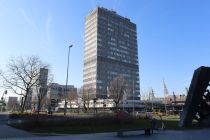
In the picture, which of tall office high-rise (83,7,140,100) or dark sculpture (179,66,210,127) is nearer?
dark sculpture (179,66,210,127)

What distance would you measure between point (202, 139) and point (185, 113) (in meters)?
10.7

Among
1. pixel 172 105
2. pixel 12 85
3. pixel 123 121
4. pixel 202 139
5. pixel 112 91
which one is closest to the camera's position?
pixel 202 139

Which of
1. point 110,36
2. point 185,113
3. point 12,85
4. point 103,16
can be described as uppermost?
point 103,16

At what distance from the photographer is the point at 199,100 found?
89.6ft

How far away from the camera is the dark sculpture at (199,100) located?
88.5 feet

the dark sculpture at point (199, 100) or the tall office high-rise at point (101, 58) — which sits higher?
the tall office high-rise at point (101, 58)

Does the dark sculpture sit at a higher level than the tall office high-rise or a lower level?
lower

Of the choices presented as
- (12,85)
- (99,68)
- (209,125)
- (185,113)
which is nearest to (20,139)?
(185,113)

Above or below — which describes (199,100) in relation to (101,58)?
below

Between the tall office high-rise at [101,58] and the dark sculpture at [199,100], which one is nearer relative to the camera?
the dark sculpture at [199,100]

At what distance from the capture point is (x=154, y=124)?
78.0 feet

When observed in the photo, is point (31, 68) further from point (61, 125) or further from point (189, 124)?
point (189, 124)

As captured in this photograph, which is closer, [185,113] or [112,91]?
[185,113]

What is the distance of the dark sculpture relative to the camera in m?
27.0
